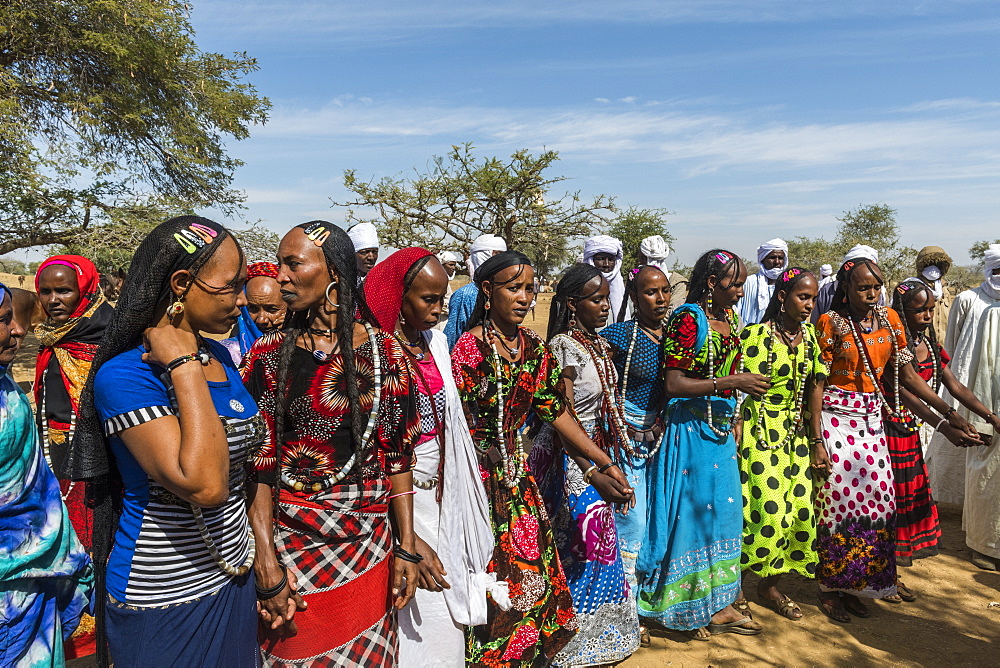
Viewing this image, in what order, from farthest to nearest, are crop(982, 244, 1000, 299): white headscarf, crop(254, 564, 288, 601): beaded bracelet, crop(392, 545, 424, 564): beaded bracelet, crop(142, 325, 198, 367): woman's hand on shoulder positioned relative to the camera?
crop(982, 244, 1000, 299): white headscarf → crop(392, 545, 424, 564): beaded bracelet → crop(254, 564, 288, 601): beaded bracelet → crop(142, 325, 198, 367): woman's hand on shoulder

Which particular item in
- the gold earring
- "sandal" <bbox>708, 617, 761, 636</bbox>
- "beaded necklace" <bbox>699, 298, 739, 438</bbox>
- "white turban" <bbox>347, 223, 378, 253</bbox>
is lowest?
"sandal" <bbox>708, 617, 761, 636</bbox>

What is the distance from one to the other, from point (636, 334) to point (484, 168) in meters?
12.4

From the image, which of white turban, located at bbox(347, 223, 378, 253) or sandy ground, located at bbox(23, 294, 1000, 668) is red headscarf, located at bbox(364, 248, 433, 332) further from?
white turban, located at bbox(347, 223, 378, 253)

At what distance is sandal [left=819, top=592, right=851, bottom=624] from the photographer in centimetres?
443

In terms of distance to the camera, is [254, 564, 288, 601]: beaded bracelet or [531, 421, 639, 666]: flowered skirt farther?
[531, 421, 639, 666]: flowered skirt

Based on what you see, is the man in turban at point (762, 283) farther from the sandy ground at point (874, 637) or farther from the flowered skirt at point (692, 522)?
the flowered skirt at point (692, 522)

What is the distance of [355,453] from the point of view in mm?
2299

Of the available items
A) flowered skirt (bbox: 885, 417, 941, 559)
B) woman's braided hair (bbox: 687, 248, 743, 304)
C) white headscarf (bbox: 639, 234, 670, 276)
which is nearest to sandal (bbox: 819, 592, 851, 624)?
flowered skirt (bbox: 885, 417, 941, 559)

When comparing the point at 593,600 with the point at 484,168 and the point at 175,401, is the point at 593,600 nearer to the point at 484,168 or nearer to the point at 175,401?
the point at 175,401

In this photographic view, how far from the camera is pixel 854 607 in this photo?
452 cm

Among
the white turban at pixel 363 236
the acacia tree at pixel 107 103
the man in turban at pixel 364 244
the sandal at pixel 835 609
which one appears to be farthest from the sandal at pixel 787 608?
the acacia tree at pixel 107 103

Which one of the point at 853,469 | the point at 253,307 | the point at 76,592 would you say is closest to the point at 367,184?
the point at 253,307

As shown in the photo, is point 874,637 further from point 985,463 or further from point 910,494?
point 985,463

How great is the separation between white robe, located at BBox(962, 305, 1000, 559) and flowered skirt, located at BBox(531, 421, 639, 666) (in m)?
3.39
